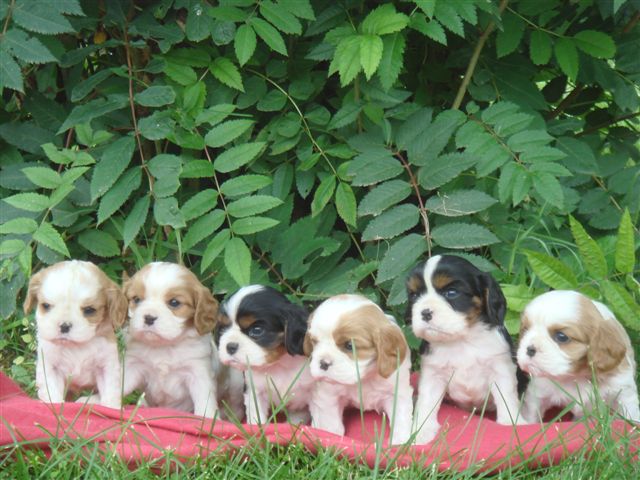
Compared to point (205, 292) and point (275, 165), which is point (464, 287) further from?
point (275, 165)

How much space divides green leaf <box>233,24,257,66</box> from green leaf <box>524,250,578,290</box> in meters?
1.73

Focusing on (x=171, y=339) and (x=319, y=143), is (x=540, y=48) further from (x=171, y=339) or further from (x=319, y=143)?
(x=171, y=339)

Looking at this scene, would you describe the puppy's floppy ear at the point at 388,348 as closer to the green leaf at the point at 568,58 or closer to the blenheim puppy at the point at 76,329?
the blenheim puppy at the point at 76,329

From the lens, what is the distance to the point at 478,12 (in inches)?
221

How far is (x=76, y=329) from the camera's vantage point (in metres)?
4.34

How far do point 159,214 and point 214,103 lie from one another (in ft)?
2.74

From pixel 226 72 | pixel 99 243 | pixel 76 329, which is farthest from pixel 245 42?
pixel 76 329

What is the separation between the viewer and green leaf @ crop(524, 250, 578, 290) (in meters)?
4.73

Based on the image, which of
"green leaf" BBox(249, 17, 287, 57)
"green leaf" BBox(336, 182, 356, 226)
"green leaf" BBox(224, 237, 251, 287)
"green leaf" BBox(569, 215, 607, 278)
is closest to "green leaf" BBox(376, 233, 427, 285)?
"green leaf" BBox(336, 182, 356, 226)

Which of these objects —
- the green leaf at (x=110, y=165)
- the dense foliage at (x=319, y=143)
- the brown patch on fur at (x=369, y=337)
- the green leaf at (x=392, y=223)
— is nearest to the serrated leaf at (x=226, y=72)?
the dense foliage at (x=319, y=143)

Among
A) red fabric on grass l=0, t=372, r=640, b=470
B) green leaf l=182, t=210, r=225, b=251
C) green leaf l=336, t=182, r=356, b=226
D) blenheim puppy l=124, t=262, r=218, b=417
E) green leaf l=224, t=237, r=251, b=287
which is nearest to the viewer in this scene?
red fabric on grass l=0, t=372, r=640, b=470

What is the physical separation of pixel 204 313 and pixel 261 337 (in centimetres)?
37

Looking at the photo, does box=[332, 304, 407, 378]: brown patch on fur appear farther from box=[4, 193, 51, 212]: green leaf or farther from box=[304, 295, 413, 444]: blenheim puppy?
box=[4, 193, 51, 212]: green leaf

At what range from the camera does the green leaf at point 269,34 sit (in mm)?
5078
